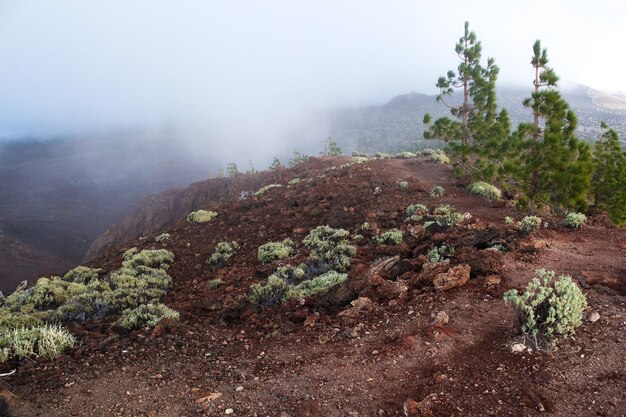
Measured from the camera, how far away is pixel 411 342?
5328 mm

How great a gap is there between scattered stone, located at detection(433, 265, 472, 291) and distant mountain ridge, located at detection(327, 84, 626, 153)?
98.5 meters

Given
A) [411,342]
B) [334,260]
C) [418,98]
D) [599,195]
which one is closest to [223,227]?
[334,260]

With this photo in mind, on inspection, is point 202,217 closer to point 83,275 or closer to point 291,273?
point 83,275

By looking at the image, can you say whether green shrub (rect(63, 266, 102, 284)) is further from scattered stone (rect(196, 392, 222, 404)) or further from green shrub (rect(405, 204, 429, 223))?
green shrub (rect(405, 204, 429, 223))

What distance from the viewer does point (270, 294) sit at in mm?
7941

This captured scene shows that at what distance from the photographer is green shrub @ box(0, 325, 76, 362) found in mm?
5320

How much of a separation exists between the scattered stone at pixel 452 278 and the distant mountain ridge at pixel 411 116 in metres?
98.5

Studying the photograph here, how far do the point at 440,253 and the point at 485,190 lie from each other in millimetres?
8183

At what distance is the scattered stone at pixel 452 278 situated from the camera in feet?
22.0

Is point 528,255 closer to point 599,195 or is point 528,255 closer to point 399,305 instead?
point 399,305

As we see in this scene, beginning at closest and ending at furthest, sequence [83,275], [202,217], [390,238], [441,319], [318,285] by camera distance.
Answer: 1. [441,319]
2. [318,285]
3. [390,238]
4. [83,275]
5. [202,217]

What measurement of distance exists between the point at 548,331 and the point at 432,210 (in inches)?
348

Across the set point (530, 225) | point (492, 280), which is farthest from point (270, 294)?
point (530, 225)

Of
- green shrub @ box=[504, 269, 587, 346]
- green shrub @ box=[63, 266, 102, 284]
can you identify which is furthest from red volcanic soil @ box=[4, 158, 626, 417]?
green shrub @ box=[63, 266, 102, 284]
